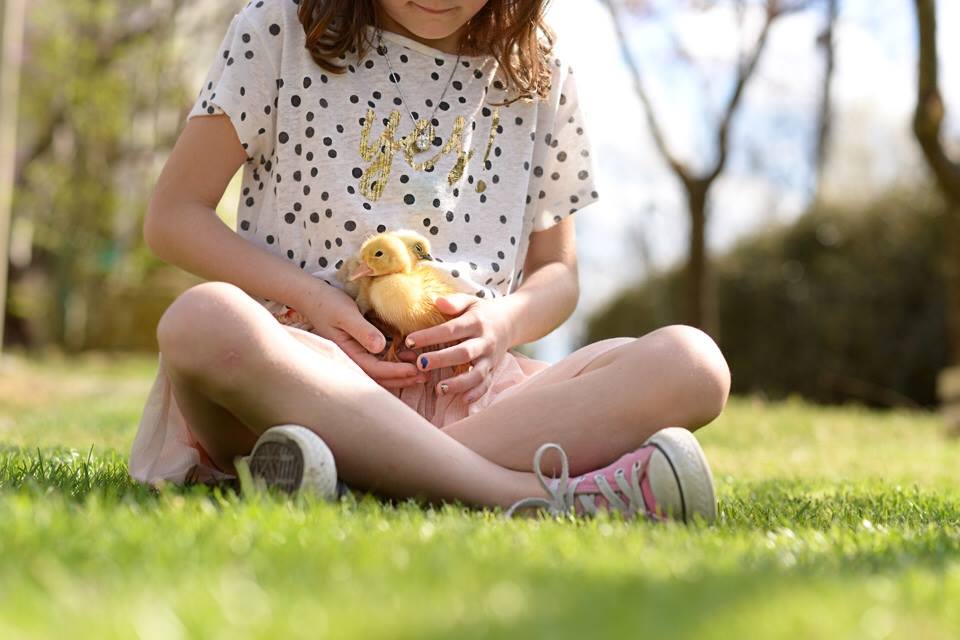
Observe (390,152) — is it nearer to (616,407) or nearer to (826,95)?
(616,407)

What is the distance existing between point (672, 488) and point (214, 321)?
0.92m

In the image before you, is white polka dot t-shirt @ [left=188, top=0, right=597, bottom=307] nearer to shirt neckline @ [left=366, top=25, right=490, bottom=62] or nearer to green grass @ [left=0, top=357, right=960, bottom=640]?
shirt neckline @ [left=366, top=25, right=490, bottom=62]

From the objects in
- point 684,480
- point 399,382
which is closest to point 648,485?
point 684,480

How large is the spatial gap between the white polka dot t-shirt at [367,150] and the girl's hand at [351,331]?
16 centimetres

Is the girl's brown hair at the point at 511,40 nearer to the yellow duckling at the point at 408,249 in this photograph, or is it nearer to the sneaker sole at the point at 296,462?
the yellow duckling at the point at 408,249

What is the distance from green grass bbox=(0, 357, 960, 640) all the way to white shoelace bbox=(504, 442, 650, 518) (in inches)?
6.3

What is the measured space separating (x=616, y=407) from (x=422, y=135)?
Result: 0.94 metres

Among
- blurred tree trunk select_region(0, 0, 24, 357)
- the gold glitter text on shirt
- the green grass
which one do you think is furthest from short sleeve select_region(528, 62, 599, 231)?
blurred tree trunk select_region(0, 0, 24, 357)

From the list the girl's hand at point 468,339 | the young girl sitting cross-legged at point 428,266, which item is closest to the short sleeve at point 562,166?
the young girl sitting cross-legged at point 428,266

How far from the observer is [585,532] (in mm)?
1880

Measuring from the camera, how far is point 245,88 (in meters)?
2.74

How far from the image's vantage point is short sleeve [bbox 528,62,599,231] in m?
3.11

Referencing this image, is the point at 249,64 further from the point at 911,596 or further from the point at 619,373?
the point at 911,596

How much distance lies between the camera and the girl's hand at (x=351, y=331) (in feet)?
8.18
